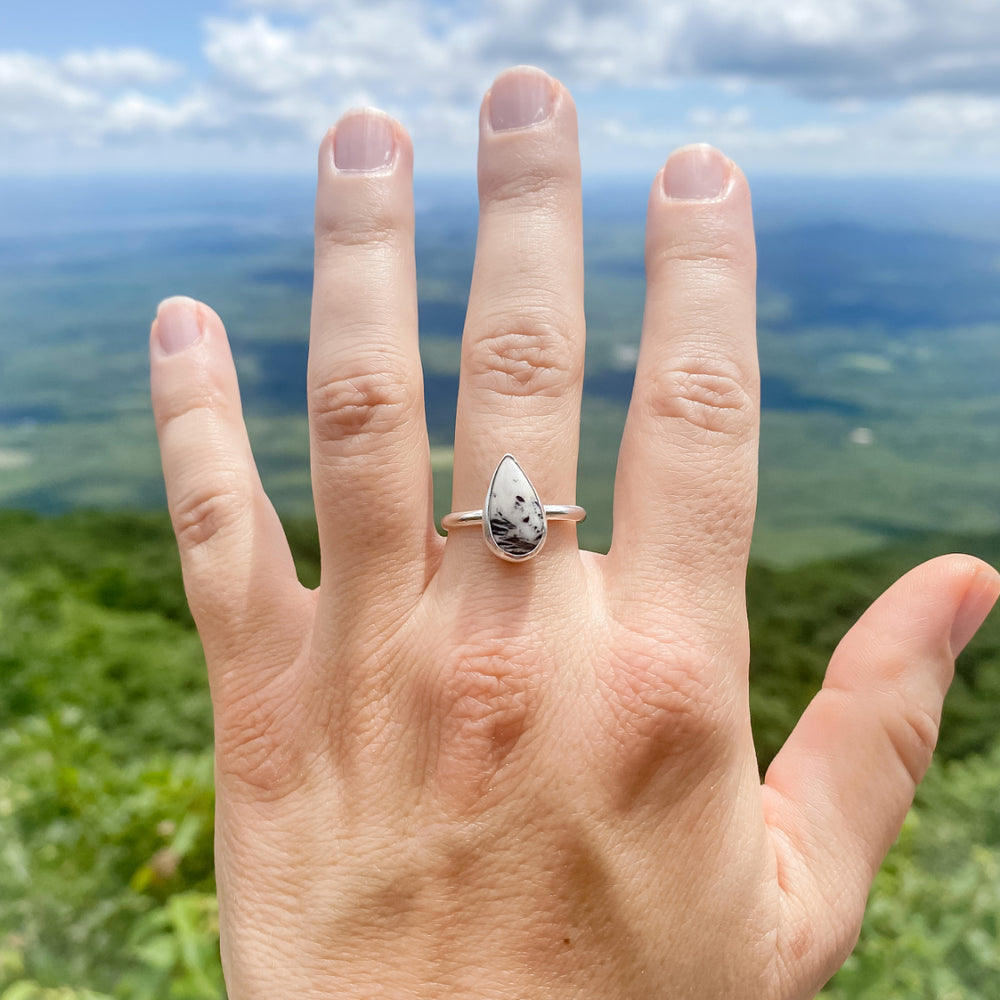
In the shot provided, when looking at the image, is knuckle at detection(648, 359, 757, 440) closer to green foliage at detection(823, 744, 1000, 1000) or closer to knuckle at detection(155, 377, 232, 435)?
knuckle at detection(155, 377, 232, 435)

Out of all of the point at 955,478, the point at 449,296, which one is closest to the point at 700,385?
the point at 449,296

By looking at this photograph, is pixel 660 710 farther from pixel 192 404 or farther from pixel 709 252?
pixel 192 404

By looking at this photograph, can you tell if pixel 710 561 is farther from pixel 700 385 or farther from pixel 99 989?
pixel 99 989

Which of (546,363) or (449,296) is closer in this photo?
(546,363)

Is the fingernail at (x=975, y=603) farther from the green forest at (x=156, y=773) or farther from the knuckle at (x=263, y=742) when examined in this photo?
the knuckle at (x=263, y=742)

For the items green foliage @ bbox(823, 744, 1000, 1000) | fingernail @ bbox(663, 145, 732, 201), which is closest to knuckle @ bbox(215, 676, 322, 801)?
fingernail @ bbox(663, 145, 732, 201)

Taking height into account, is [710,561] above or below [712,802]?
above

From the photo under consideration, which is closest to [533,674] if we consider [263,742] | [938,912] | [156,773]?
[263,742]
